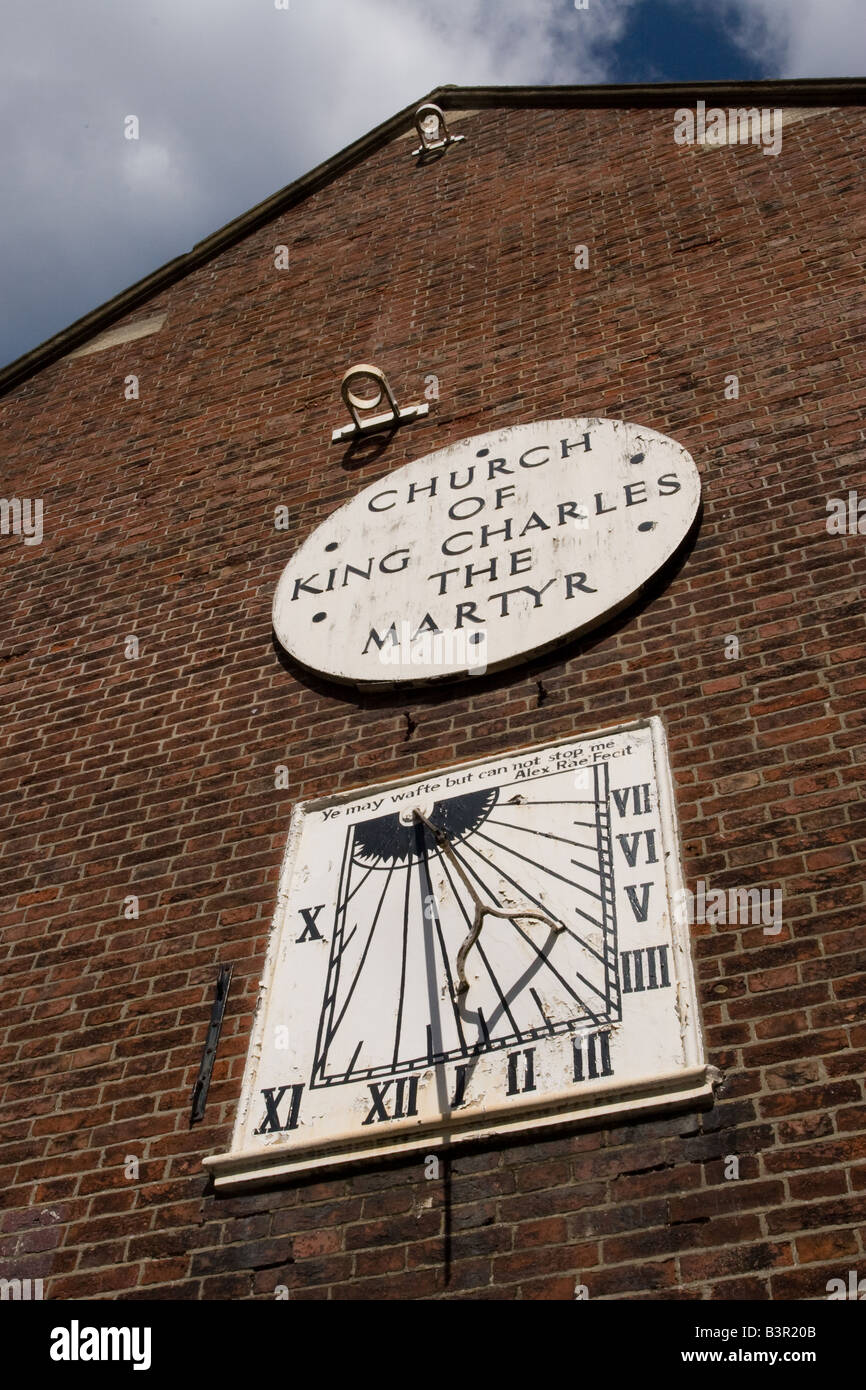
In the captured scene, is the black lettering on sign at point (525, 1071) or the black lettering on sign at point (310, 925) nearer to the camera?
the black lettering on sign at point (525, 1071)

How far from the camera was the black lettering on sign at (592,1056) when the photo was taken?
3498mm

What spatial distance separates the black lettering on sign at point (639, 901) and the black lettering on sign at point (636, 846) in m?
0.08

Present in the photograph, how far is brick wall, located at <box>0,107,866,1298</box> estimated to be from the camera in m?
3.38

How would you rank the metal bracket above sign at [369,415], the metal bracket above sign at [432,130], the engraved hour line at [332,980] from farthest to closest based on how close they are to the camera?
the metal bracket above sign at [432,130]
the metal bracket above sign at [369,415]
the engraved hour line at [332,980]

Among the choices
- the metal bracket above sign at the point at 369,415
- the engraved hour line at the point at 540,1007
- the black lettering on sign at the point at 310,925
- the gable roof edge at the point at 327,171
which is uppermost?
the gable roof edge at the point at 327,171

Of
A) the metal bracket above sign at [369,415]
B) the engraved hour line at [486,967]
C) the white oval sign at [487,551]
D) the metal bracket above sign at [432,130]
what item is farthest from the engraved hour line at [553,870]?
the metal bracket above sign at [432,130]

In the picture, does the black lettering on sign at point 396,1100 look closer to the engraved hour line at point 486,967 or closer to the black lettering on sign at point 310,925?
the engraved hour line at point 486,967

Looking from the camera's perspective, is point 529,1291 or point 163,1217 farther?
point 163,1217

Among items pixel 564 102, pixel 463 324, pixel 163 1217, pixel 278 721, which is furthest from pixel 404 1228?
pixel 564 102

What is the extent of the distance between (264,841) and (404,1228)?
1.58 metres

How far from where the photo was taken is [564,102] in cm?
834

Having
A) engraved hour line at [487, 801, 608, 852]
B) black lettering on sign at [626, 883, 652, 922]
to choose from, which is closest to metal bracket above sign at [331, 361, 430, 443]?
engraved hour line at [487, 801, 608, 852]

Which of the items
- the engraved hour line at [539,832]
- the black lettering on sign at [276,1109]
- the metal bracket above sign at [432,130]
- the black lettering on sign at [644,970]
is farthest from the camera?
the metal bracket above sign at [432,130]

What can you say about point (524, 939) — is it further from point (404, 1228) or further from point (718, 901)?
point (404, 1228)
